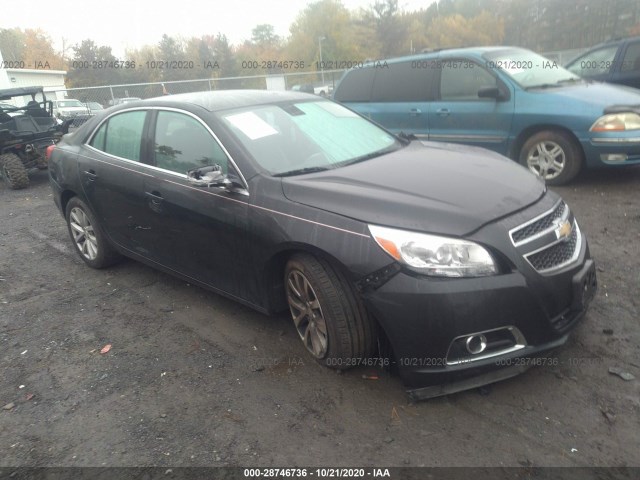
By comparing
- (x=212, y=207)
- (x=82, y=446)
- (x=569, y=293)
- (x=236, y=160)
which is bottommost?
(x=82, y=446)

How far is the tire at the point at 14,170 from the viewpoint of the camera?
9352 mm

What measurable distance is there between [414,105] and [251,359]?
16.2 feet

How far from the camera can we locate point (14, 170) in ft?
30.7

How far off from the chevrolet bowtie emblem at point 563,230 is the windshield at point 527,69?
13.0 feet

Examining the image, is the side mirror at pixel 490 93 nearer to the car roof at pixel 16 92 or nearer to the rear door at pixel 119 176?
the rear door at pixel 119 176

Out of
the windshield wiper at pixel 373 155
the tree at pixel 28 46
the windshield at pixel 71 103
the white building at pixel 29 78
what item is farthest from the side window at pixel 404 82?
the tree at pixel 28 46

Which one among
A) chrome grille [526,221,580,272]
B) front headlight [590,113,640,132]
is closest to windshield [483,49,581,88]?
front headlight [590,113,640,132]

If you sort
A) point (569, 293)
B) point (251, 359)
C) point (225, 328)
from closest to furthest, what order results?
point (569, 293)
point (251, 359)
point (225, 328)

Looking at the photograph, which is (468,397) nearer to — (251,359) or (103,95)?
(251,359)

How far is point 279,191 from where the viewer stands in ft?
9.70

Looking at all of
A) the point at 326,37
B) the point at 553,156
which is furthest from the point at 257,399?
the point at 326,37

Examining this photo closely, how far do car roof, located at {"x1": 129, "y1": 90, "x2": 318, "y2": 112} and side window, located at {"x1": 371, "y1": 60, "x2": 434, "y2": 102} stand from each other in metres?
3.23

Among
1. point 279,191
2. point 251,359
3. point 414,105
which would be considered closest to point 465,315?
point 279,191

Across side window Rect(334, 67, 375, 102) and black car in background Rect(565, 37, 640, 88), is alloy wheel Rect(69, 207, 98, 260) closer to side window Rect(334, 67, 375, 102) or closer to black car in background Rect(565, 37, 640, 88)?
side window Rect(334, 67, 375, 102)
